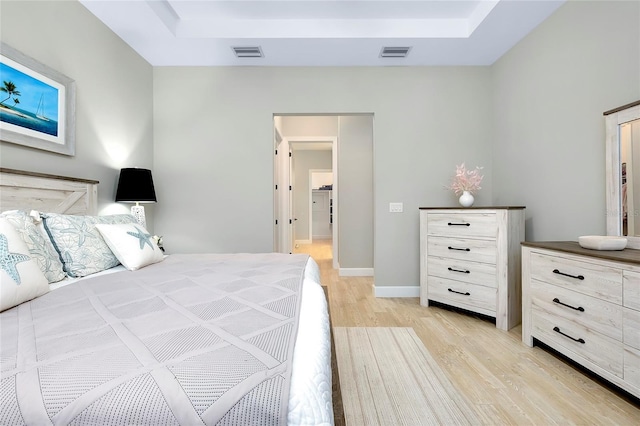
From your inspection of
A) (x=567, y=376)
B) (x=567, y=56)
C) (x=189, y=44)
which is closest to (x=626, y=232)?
(x=567, y=376)

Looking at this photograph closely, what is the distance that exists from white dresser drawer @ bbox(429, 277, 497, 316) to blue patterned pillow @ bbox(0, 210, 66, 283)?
2.92m

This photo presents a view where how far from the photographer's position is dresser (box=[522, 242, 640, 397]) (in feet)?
4.88

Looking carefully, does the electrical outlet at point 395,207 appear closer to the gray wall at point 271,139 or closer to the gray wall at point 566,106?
the gray wall at point 271,139

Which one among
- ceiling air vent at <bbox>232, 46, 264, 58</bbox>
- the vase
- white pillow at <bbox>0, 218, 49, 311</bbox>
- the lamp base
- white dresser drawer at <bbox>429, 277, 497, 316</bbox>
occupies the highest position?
ceiling air vent at <bbox>232, 46, 264, 58</bbox>

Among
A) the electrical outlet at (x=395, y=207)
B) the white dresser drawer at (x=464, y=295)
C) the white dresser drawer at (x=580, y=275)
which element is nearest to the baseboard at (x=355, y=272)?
the electrical outlet at (x=395, y=207)

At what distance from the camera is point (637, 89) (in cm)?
185

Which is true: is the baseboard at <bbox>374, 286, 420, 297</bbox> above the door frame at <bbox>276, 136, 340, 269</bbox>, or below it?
below

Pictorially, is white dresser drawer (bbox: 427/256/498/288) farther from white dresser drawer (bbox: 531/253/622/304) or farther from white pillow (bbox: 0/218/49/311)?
white pillow (bbox: 0/218/49/311)

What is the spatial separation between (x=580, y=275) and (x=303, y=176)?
24.6 feet

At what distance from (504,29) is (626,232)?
6.50 ft

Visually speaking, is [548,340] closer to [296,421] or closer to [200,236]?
[296,421]

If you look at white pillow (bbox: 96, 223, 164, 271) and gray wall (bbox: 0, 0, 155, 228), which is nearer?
white pillow (bbox: 96, 223, 164, 271)

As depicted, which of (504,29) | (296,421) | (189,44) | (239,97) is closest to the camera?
(296,421)

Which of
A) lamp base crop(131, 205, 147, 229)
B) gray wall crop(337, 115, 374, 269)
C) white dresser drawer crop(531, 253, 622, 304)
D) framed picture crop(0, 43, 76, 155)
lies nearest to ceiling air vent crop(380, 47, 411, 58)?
gray wall crop(337, 115, 374, 269)
